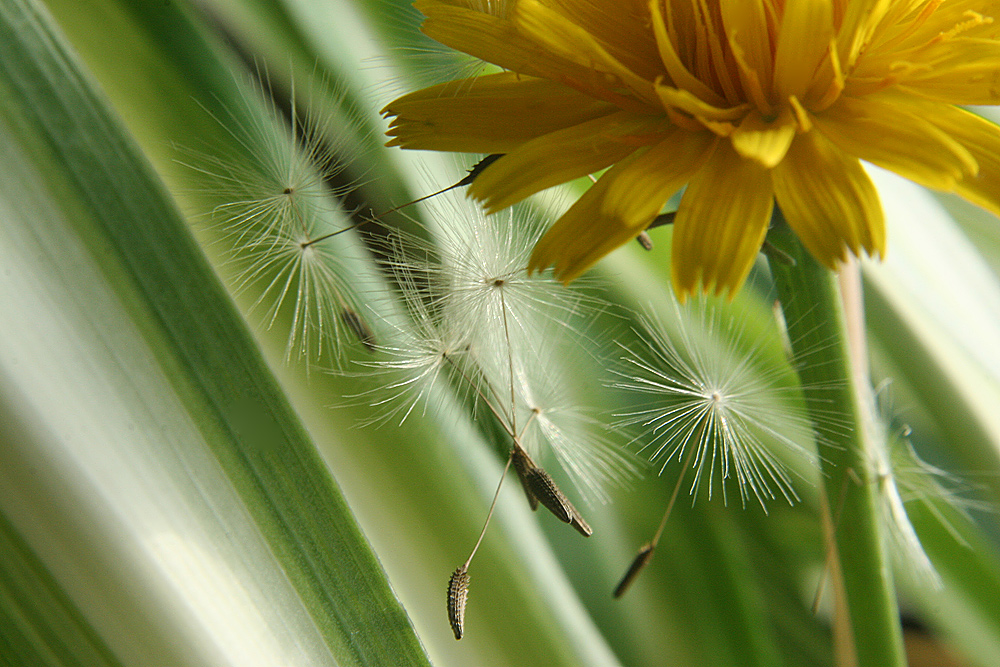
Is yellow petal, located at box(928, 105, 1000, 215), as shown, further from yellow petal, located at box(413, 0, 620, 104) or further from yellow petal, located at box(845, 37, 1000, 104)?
yellow petal, located at box(413, 0, 620, 104)

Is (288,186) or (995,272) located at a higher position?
(288,186)

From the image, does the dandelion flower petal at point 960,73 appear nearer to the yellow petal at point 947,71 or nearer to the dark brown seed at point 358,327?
the yellow petal at point 947,71

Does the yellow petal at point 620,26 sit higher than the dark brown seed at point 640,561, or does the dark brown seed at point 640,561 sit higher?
the yellow petal at point 620,26

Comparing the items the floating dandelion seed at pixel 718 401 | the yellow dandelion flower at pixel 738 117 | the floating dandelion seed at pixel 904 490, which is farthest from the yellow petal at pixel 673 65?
the floating dandelion seed at pixel 904 490

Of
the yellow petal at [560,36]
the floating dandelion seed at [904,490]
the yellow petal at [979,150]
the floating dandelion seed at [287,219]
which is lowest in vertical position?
the floating dandelion seed at [904,490]

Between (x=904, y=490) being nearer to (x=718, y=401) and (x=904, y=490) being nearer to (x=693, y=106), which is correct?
(x=718, y=401)

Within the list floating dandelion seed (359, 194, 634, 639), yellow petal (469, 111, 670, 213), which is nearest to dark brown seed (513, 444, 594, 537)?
floating dandelion seed (359, 194, 634, 639)

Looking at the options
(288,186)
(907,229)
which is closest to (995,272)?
(907,229)

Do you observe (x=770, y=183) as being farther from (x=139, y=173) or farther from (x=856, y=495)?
(x=139, y=173)
